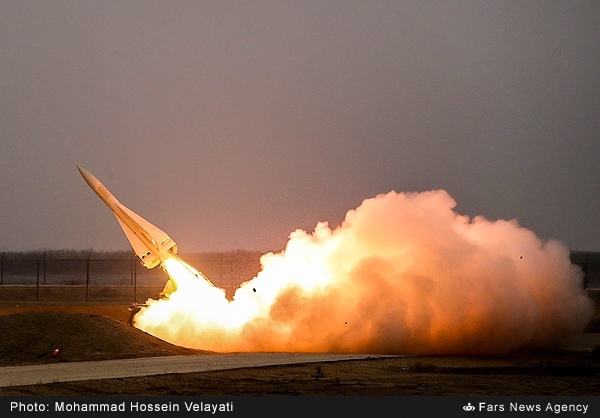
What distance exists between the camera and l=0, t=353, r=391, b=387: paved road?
2416 centimetres

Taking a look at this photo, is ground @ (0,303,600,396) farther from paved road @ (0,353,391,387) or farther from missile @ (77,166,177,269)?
missile @ (77,166,177,269)

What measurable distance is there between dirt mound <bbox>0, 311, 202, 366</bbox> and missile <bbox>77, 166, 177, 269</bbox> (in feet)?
11.5

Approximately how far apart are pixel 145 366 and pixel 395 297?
9546mm

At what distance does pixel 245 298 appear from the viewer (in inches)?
1375

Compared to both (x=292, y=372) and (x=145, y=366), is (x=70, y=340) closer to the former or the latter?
(x=145, y=366)

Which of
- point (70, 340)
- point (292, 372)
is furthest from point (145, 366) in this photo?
point (70, 340)

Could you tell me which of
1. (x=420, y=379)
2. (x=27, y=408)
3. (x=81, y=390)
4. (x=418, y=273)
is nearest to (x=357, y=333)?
(x=418, y=273)

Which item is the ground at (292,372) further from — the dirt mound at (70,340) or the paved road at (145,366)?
the paved road at (145,366)

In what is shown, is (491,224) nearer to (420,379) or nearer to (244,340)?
(244,340)

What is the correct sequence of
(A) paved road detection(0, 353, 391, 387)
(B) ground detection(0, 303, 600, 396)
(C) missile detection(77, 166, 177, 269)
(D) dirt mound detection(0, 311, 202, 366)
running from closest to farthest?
(B) ground detection(0, 303, 600, 396) < (A) paved road detection(0, 353, 391, 387) < (D) dirt mound detection(0, 311, 202, 366) < (C) missile detection(77, 166, 177, 269)

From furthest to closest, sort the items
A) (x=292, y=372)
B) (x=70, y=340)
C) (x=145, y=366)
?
(x=70, y=340) < (x=145, y=366) < (x=292, y=372)

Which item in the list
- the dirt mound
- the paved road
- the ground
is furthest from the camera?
the dirt mound

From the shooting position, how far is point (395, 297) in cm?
3259

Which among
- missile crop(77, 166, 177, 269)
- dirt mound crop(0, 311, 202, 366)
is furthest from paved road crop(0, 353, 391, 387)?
missile crop(77, 166, 177, 269)
